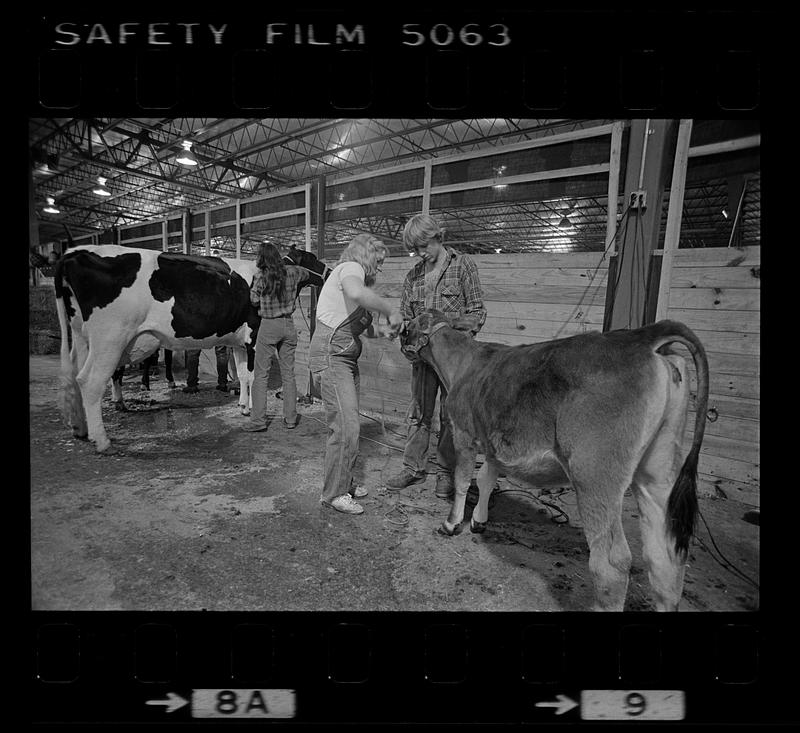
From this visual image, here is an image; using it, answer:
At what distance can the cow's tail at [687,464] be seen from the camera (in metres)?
1.57

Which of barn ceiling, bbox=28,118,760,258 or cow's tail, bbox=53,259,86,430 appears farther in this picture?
barn ceiling, bbox=28,118,760,258

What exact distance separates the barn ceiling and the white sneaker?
3.56 m

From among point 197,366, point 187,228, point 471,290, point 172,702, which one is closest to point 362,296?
point 471,290

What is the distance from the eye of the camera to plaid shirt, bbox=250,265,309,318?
14.8 feet

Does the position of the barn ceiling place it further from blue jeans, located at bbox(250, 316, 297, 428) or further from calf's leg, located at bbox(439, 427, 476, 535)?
calf's leg, located at bbox(439, 427, 476, 535)

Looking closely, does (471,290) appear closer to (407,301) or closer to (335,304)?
(407,301)

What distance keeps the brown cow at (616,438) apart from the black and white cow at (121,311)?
13.0 feet

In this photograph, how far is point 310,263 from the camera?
5535 millimetres

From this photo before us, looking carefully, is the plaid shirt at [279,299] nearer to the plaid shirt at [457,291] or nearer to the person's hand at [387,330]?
the plaid shirt at [457,291]

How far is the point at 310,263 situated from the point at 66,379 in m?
3.15

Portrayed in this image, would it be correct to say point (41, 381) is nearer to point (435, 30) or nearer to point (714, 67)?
point (435, 30)

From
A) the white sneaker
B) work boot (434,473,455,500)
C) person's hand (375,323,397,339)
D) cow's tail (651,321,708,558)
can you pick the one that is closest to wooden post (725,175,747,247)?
cow's tail (651,321,708,558)

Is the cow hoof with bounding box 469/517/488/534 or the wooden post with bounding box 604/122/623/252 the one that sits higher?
the wooden post with bounding box 604/122/623/252

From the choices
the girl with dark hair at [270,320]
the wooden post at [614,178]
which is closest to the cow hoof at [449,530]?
the girl with dark hair at [270,320]
